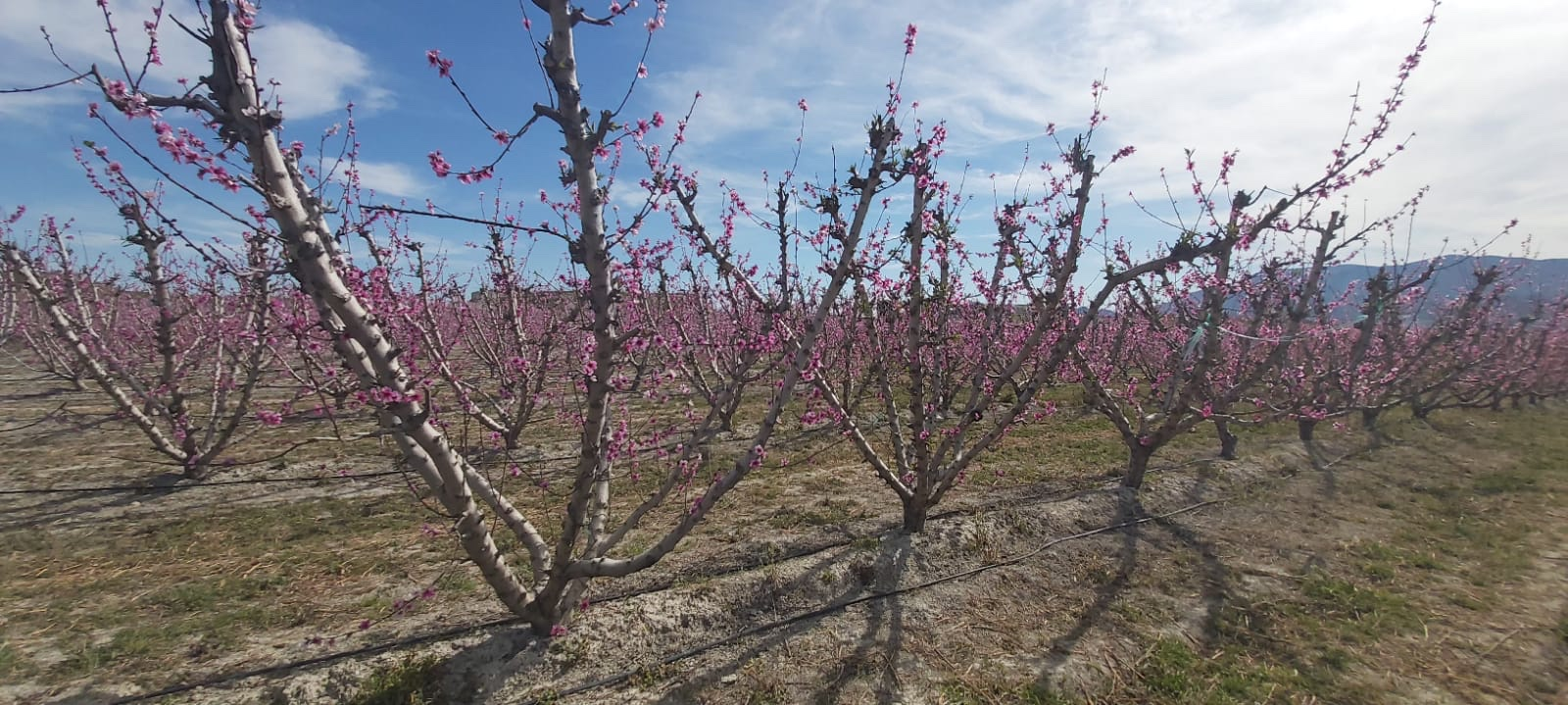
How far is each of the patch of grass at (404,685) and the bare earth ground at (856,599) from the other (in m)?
0.02

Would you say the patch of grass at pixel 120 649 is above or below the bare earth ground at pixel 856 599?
above

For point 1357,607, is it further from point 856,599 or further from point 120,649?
point 120,649

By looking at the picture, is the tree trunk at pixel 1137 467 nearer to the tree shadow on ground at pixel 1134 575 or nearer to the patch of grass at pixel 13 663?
the tree shadow on ground at pixel 1134 575

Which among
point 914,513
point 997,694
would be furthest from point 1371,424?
point 997,694

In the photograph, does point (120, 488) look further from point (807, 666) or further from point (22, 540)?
point (807, 666)

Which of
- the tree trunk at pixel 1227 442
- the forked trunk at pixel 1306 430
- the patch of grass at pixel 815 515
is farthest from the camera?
the forked trunk at pixel 1306 430

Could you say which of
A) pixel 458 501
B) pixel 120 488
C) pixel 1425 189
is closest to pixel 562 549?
pixel 458 501

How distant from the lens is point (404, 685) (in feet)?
12.1

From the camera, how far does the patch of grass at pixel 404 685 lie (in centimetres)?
364

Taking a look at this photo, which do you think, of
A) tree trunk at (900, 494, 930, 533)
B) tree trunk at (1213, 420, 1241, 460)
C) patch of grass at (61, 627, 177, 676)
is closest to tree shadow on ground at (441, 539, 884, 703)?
tree trunk at (900, 494, 930, 533)

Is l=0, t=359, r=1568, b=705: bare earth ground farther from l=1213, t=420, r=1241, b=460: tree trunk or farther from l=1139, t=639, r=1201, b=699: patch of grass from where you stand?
l=1213, t=420, r=1241, b=460: tree trunk

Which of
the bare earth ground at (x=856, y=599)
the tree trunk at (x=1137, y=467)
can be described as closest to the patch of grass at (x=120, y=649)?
the bare earth ground at (x=856, y=599)

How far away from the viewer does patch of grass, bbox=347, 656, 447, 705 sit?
364 centimetres

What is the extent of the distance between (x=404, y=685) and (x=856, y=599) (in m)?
3.23
